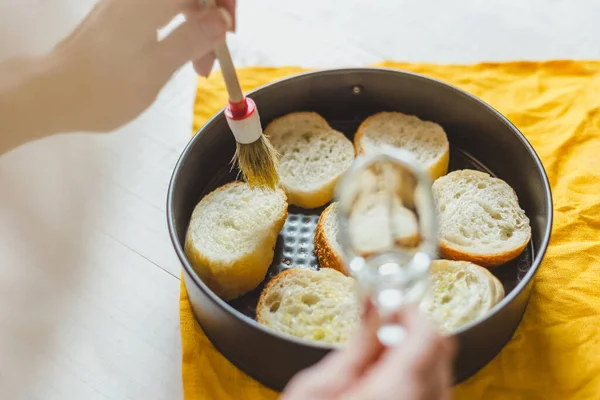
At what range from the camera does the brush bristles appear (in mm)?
1203

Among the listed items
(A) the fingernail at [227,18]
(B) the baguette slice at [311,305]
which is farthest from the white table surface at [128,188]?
(A) the fingernail at [227,18]

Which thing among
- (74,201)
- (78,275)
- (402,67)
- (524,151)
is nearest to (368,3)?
(402,67)

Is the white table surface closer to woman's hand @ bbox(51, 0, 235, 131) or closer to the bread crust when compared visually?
woman's hand @ bbox(51, 0, 235, 131)

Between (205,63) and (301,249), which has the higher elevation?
(205,63)

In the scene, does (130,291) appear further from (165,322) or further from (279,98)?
(279,98)

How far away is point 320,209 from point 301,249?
4.3 inches

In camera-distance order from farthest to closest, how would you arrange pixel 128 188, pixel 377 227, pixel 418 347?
pixel 128 188 → pixel 377 227 → pixel 418 347

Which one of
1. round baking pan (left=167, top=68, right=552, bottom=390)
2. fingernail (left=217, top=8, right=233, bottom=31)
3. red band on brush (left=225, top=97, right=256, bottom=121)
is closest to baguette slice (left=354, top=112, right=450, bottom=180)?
round baking pan (left=167, top=68, right=552, bottom=390)

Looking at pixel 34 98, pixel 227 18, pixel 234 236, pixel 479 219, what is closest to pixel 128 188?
pixel 234 236

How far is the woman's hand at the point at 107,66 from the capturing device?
38.0 inches

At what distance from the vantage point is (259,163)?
4.01ft

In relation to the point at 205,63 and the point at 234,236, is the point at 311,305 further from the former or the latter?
the point at 205,63

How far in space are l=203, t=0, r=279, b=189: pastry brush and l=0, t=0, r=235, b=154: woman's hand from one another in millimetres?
72

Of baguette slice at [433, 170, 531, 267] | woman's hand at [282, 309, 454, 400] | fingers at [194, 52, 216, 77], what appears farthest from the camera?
baguette slice at [433, 170, 531, 267]
